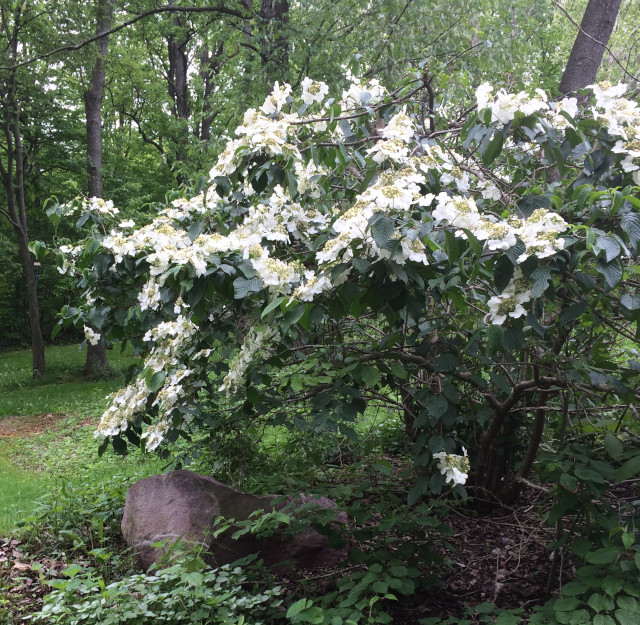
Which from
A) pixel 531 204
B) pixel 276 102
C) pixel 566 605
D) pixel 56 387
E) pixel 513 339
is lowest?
pixel 56 387

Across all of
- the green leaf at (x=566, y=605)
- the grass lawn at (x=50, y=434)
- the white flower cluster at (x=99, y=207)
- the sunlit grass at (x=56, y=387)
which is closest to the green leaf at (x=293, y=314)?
the green leaf at (x=566, y=605)

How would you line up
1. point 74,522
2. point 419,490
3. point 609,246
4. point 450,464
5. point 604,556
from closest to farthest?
point 609,246, point 604,556, point 450,464, point 419,490, point 74,522

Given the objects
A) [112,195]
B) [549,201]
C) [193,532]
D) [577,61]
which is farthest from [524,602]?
[112,195]

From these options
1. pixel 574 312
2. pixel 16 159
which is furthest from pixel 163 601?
pixel 16 159

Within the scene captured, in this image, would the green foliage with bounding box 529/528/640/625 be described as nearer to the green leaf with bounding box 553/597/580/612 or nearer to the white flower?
the green leaf with bounding box 553/597/580/612

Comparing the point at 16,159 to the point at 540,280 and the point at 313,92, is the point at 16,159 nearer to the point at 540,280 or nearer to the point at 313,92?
the point at 313,92

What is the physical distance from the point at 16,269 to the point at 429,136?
50.9 feet

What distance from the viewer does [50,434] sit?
7.76 meters

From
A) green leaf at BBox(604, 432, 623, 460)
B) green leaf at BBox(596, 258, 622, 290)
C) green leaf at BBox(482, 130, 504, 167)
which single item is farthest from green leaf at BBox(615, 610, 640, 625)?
green leaf at BBox(482, 130, 504, 167)

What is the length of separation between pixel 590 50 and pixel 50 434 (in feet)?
24.5

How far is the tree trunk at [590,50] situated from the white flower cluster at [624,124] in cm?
241

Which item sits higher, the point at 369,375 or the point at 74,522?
the point at 369,375

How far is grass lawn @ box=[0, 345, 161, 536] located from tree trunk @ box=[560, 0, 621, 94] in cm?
410

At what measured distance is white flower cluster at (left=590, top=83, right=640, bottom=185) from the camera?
7.34 feet
